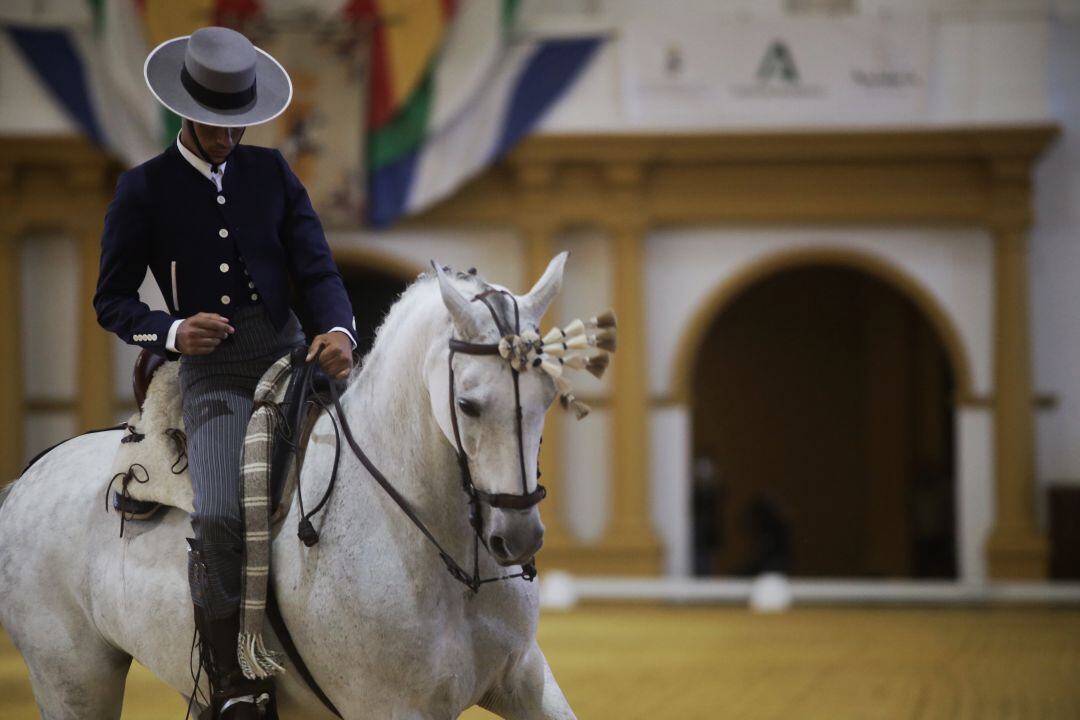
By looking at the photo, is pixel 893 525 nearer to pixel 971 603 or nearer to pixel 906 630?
pixel 971 603

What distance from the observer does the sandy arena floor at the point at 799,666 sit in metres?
7.90

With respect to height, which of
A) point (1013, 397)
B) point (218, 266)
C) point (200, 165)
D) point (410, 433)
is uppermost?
point (200, 165)

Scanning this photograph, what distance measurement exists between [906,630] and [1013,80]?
5.78m

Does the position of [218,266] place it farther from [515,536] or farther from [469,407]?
[515,536]

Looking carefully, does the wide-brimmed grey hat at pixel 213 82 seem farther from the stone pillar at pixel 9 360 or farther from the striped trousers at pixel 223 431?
the stone pillar at pixel 9 360

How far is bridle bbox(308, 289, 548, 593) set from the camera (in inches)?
122

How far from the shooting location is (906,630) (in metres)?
12.3

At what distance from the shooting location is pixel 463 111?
48.4 ft

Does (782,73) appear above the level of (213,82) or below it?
above

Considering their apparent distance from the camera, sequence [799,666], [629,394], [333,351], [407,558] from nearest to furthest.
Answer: [407,558] → [333,351] → [799,666] → [629,394]

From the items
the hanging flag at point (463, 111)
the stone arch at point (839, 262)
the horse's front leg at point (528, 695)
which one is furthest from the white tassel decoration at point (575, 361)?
the stone arch at point (839, 262)

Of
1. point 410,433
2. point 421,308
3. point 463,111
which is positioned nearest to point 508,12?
point 463,111

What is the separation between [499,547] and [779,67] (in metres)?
12.3

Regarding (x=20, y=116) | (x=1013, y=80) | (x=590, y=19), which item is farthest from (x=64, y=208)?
(x=1013, y=80)
